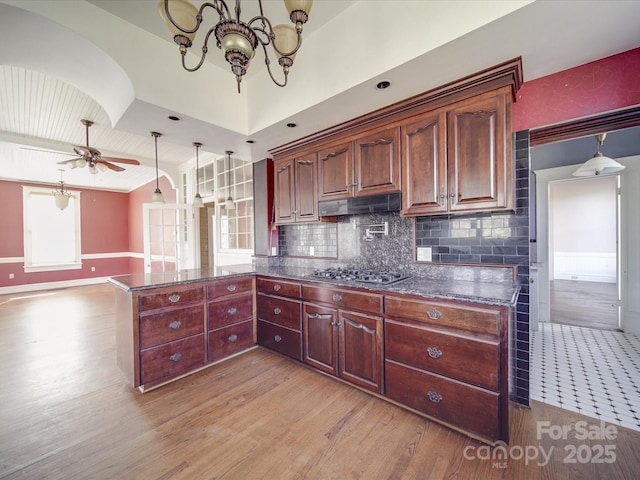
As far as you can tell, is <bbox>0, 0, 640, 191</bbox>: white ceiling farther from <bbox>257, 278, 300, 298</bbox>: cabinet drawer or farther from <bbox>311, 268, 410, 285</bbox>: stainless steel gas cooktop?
<bbox>257, 278, 300, 298</bbox>: cabinet drawer

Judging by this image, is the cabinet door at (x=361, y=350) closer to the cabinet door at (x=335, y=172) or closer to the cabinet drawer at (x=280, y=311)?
the cabinet drawer at (x=280, y=311)

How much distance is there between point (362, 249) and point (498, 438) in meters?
1.73

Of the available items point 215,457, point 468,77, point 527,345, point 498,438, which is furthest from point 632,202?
point 215,457

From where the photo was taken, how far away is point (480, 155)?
1.84 meters

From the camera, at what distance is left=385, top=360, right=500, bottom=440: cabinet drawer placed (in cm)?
152

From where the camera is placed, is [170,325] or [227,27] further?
[170,325]

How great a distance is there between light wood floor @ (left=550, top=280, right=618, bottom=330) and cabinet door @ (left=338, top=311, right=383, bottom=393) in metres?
3.51

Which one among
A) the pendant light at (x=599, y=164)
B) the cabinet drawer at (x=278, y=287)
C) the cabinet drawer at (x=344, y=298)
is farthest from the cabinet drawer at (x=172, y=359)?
the pendant light at (x=599, y=164)

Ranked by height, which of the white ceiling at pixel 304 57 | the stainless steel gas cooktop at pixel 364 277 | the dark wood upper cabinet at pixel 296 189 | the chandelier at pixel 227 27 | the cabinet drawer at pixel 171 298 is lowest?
the cabinet drawer at pixel 171 298

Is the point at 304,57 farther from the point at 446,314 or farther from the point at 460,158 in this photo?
the point at 446,314

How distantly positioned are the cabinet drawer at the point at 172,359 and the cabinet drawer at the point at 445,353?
1733 mm

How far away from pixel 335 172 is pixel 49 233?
837 cm

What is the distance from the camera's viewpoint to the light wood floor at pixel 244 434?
1420 mm

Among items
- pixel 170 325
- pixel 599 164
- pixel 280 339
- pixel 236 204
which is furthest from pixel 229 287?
pixel 599 164
